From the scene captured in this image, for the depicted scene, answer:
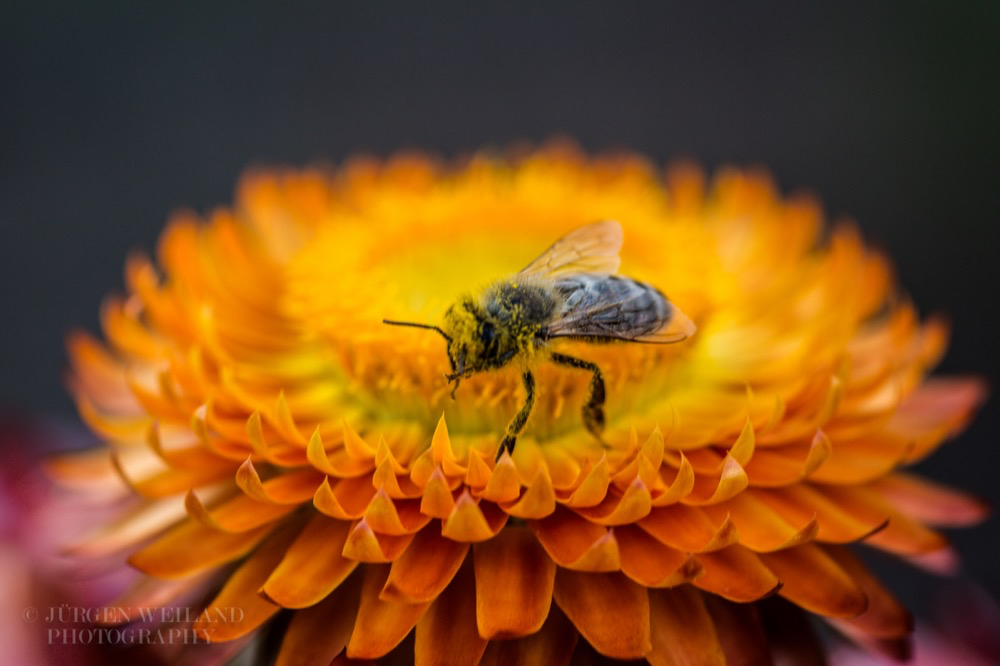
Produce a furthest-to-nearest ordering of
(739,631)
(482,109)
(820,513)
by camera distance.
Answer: (482,109), (820,513), (739,631)

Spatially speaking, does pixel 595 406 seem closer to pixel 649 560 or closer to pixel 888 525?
pixel 649 560

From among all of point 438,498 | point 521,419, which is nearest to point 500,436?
point 521,419

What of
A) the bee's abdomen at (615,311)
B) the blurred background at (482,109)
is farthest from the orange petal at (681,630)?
the blurred background at (482,109)

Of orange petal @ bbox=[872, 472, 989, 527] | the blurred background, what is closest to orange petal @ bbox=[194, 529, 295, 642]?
orange petal @ bbox=[872, 472, 989, 527]

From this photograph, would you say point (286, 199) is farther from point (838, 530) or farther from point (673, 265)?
point (838, 530)

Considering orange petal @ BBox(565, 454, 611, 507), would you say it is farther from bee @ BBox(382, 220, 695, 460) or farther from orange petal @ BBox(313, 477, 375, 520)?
orange petal @ BBox(313, 477, 375, 520)

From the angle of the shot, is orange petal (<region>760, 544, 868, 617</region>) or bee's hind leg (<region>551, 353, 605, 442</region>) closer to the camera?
orange petal (<region>760, 544, 868, 617</region>)
